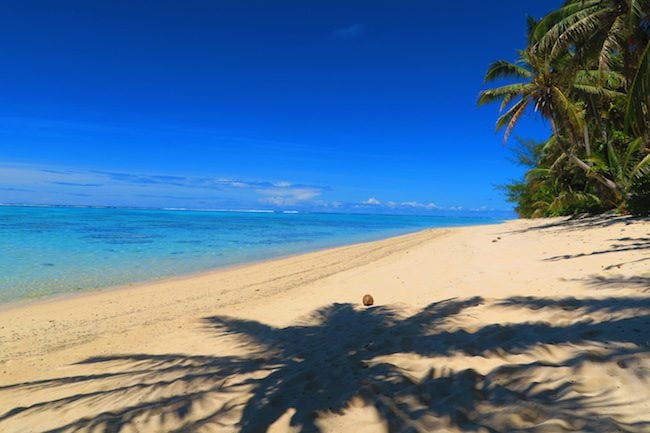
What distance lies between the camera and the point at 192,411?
311 centimetres

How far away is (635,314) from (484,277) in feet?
11.2

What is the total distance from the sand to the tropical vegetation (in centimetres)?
380

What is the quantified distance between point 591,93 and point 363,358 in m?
18.2

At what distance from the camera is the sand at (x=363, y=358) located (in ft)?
8.55

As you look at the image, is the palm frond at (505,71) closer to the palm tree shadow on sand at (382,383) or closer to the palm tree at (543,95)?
the palm tree at (543,95)

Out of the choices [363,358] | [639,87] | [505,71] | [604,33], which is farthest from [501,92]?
[363,358]

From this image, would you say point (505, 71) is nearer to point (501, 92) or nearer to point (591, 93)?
point (501, 92)

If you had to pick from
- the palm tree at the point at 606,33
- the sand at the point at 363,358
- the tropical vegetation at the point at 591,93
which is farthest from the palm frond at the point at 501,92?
the sand at the point at 363,358

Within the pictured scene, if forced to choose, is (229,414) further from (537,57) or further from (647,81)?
(537,57)

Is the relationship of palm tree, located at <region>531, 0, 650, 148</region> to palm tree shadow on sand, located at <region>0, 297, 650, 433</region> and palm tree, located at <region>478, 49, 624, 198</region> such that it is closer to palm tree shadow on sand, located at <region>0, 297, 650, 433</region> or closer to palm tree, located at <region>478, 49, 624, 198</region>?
palm tree, located at <region>478, 49, 624, 198</region>

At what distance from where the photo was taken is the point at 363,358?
12.8ft

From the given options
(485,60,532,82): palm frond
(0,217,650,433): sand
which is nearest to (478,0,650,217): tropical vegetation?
(485,60,532,82): palm frond

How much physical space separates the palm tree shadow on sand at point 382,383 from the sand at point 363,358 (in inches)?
0.6

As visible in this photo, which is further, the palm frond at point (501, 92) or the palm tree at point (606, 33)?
the palm frond at point (501, 92)
